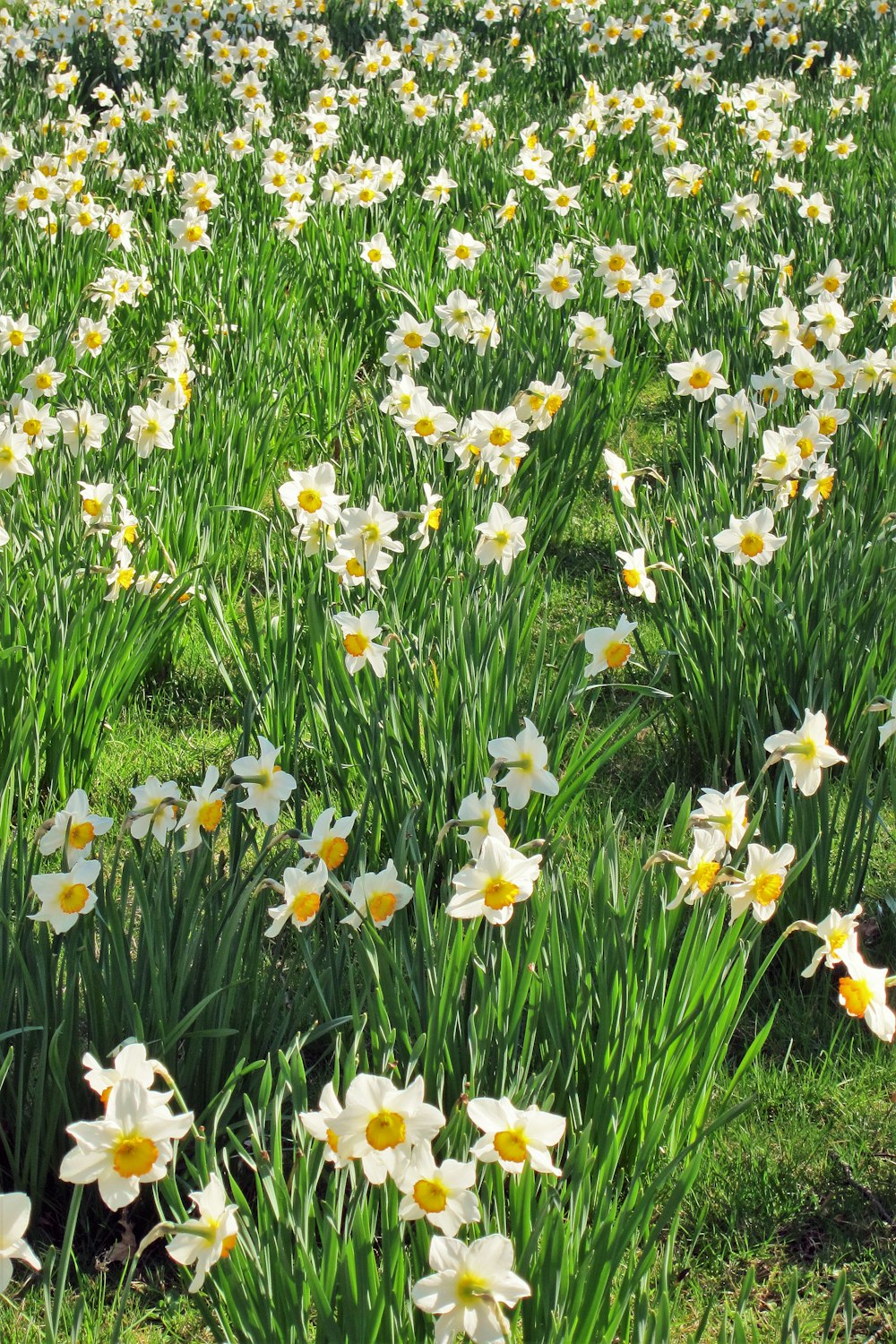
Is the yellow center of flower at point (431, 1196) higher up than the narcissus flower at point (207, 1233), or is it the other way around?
the yellow center of flower at point (431, 1196)

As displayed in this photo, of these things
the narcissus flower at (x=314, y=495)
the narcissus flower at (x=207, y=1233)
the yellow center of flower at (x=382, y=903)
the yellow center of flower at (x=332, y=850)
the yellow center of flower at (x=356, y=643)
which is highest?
the narcissus flower at (x=314, y=495)

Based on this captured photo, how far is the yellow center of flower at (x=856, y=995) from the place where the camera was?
60.0 inches

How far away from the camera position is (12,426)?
9.46 ft

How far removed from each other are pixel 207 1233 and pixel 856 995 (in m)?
0.82

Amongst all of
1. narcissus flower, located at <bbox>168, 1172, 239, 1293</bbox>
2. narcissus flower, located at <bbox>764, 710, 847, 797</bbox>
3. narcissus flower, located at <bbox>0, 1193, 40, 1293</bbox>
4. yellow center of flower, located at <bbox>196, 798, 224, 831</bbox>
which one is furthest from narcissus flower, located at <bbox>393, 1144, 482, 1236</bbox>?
narcissus flower, located at <bbox>764, 710, 847, 797</bbox>

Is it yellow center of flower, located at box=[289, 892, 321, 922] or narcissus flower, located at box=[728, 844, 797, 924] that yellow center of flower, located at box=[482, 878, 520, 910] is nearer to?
yellow center of flower, located at box=[289, 892, 321, 922]

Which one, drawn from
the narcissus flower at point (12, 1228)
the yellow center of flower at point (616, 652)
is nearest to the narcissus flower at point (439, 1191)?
the narcissus flower at point (12, 1228)

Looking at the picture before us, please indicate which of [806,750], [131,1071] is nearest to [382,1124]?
[131,1071]

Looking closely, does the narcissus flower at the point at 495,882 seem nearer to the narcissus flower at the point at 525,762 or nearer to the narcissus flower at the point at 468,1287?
the narcissus flower at the point at 525,762

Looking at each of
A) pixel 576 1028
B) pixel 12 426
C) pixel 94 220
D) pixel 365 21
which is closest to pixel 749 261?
pixel 94 220

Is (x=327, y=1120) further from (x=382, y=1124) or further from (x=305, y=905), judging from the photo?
(x=305, y=905)

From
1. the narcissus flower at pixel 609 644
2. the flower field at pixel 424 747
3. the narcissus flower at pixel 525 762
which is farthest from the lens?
the narcissus flower at pixel 609 644

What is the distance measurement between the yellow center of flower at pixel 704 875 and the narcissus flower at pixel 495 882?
26cm

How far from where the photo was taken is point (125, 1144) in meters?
1.26
